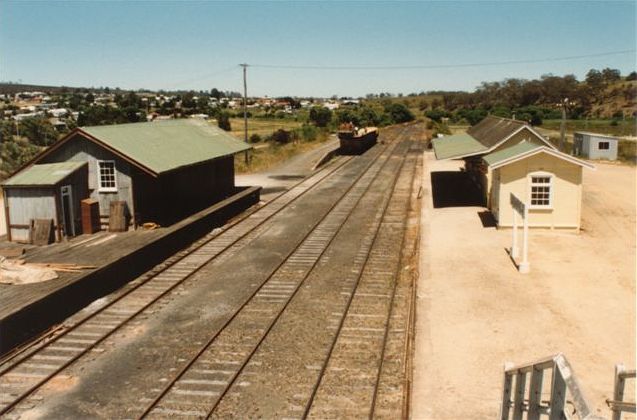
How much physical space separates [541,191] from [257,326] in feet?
47.1

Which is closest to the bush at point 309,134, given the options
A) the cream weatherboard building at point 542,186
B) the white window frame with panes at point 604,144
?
the white window frame with panes at point 604,144

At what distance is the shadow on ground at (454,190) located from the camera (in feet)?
97.0

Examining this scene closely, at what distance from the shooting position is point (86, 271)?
15.8 m

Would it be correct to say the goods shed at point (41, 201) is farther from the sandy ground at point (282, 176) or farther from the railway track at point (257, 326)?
the sandy ground at point (282, 176)

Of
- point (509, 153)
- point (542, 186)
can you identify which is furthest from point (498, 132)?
point (542, 186)

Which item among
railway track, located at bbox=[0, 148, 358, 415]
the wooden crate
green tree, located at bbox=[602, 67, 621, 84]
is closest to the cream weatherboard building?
railway track, located at bbox=[0, 148, 358, 415]

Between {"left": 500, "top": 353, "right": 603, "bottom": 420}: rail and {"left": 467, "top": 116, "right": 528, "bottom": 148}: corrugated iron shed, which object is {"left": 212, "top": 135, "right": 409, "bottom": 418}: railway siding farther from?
{"left": 467, "top": 116, "right": 528, "bottom": 148}: corrugated iron shed

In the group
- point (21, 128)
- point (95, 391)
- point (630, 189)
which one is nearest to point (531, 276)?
point (95, 391)

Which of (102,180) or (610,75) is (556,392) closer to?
(102,180)

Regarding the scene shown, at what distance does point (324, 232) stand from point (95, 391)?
14.1m

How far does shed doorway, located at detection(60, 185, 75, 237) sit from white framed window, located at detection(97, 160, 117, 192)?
1.15 meters

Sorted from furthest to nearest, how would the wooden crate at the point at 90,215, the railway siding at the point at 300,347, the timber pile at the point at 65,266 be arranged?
the wooden crate at the point at 90,215 → the timber pile at the point at 65,266 → the railway siding at the point at 300,347

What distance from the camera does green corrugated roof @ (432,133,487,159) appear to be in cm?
2906

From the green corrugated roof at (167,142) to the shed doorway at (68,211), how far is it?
2127mm
